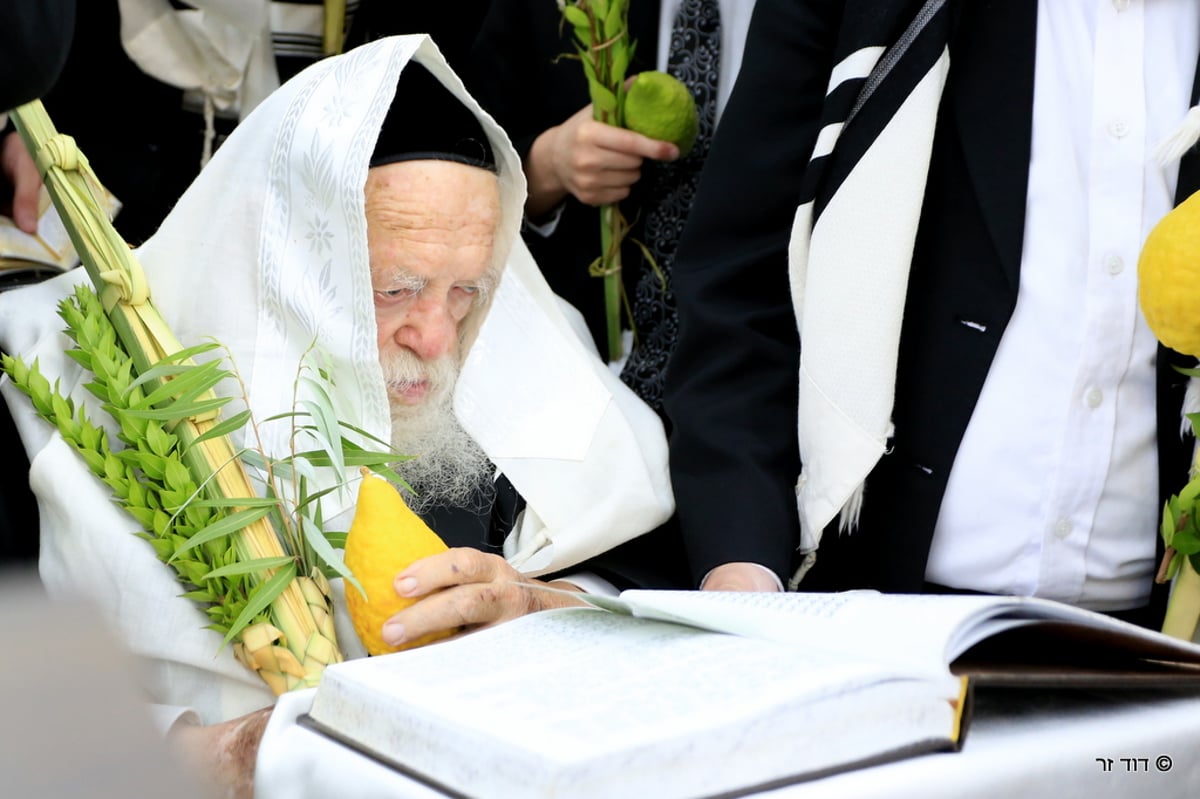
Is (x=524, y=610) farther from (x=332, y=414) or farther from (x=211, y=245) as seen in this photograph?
(x=211, y=245)

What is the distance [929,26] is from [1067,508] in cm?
94

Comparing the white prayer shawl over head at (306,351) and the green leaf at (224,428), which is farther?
the white prayer shawl over head at (306,351)

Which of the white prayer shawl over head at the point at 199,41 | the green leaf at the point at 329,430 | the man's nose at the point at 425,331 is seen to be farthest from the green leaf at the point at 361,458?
the white prayer shawl over head at the point at 199,41

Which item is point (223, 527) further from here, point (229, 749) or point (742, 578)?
point (742, 578)

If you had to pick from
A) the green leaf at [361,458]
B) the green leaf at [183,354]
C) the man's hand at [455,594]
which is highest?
the green leaf at [183,354]

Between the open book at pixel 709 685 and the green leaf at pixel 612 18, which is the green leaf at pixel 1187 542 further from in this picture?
the green leaf at pixel 612 18

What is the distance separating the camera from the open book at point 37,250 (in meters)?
3.09

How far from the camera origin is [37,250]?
3162 millimetres

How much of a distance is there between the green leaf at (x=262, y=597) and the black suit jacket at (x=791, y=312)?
877 millimetres

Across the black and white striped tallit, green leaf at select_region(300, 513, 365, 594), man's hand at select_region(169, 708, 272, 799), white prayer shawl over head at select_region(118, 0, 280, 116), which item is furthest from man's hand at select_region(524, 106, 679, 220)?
man's hand at select_region(169, 708, 272, 799)

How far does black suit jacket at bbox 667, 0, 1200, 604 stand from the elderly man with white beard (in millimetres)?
269

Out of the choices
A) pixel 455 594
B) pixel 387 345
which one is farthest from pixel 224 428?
pixel 387 345

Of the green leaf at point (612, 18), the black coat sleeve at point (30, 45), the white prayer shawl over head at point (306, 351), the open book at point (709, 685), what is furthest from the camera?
the green leaf at point (612, 18)

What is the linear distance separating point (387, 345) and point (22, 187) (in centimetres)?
100
